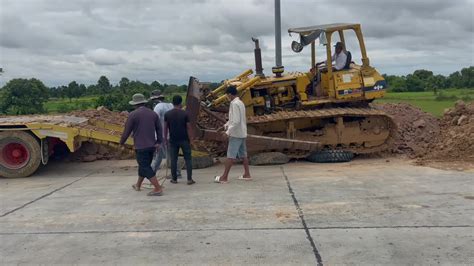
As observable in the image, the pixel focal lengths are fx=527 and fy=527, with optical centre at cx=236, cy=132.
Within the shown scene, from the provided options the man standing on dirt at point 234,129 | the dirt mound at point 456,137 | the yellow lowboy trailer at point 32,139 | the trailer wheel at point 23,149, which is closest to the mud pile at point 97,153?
the yellow lowboy trailer at point 32,139

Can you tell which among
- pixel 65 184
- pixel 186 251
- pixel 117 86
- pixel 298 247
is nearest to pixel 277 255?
pixel 298 247

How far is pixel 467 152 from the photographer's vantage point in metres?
11.4

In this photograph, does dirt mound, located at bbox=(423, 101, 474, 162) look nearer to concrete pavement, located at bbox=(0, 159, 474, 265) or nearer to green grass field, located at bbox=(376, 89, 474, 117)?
concrete pavement, located at bbox=(0, 159, 474, 265)

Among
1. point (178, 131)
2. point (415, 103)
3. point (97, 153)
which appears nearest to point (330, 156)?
point (178, 131)

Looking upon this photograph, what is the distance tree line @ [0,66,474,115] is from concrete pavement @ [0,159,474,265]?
4539mm

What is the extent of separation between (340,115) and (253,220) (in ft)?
18.7

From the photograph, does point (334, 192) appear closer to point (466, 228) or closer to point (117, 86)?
point (466, 228)

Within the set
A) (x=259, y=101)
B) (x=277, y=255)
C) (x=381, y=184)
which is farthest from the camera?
(x=259, y=101)

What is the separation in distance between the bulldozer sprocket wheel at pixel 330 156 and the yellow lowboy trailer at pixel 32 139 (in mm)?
4344

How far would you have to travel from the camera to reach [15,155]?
11.0 metres

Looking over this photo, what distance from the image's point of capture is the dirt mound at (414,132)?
1250cm

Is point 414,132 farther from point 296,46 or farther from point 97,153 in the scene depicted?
point 97,153

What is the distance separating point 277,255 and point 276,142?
6124 millimetres

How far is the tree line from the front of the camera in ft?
76.5
